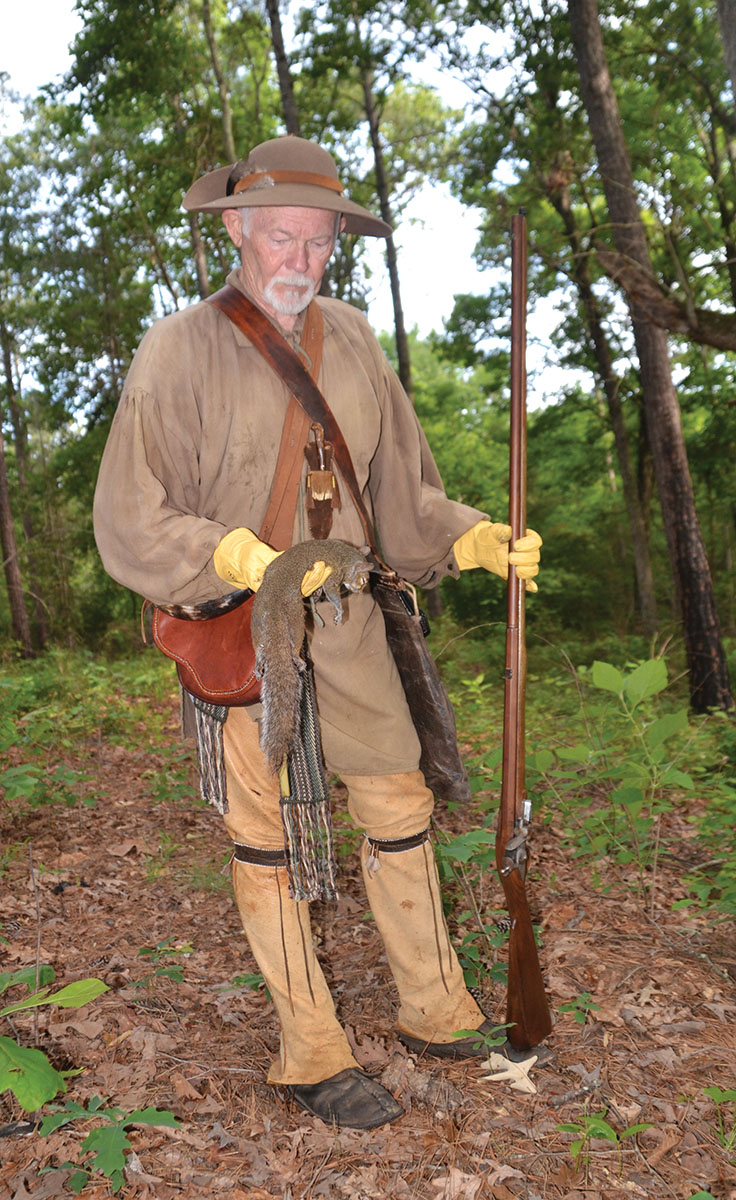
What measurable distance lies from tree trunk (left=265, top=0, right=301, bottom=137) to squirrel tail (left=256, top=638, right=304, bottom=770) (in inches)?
391

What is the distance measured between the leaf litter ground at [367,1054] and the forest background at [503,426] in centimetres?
3

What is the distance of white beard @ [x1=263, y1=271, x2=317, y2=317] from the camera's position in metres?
2.72

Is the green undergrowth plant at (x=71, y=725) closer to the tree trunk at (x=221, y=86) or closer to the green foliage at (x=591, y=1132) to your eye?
the green foliage at (x=591, y=1132)

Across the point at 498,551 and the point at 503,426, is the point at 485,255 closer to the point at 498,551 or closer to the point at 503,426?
the point at 503,426

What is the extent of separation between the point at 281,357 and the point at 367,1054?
2.36m

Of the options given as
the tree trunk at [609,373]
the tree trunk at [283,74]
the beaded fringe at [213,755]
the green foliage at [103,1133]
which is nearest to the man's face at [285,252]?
the beaded fringe at [213,755]

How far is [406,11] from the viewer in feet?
44.4

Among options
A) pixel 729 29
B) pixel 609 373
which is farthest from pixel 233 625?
pixel 609 373

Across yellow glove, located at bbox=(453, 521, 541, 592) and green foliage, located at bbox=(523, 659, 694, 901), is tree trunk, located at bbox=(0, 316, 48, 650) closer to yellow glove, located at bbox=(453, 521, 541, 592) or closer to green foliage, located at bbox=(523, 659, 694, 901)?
green foliage, located at bbox=(523, 659, 694, 901)

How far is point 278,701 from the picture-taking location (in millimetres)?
2295

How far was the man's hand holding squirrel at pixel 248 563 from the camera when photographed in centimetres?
232

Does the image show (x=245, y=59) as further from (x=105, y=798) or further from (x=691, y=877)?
(x=691, y=877)

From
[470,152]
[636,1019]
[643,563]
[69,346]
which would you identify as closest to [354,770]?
[636,1019]

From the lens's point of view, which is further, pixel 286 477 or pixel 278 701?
pixel 286 477
